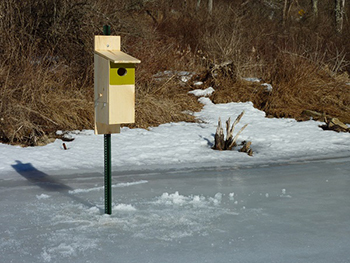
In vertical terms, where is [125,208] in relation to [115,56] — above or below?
below

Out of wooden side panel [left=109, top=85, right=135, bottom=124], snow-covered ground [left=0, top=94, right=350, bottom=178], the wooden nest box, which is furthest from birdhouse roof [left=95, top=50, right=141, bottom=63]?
snow-covered ground [left=0, top=94, right=350, bottom=178]

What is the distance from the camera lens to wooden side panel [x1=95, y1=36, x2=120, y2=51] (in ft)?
13.0

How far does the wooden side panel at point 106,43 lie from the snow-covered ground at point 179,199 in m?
1.39

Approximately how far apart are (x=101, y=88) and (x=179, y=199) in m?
1.37

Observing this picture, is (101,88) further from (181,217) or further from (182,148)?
(182,148)

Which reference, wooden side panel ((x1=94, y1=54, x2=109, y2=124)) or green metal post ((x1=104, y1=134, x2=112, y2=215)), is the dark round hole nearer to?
wooden side panel ((x1=94, y1=54, x2=109, y2=124))

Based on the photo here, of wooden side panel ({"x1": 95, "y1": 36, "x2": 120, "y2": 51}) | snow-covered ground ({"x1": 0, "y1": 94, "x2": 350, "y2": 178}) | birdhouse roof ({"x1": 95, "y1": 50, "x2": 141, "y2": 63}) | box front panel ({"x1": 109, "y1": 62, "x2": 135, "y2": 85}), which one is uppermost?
wooden side panel ({"x1": 95, "y1": 36, "x2": 120, "y2": 51})

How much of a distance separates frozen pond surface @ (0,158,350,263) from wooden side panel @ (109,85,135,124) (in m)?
0.85

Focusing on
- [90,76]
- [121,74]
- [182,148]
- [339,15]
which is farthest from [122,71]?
[339,15]

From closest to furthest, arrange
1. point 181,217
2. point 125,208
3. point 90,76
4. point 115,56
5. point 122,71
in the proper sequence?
point 115,56 → point 122,71 → point 181,217 → point 125,208 → point 90,76

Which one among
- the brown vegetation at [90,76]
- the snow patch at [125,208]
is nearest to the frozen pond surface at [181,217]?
the snow patch at [125,208]

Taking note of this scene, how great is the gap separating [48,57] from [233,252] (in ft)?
20.4

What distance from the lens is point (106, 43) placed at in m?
3.97

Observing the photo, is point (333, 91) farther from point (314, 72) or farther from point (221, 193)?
point (221, 193)
